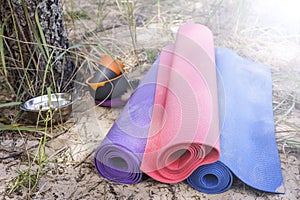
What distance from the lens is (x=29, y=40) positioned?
2395 mm

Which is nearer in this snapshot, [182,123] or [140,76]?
[182,123]

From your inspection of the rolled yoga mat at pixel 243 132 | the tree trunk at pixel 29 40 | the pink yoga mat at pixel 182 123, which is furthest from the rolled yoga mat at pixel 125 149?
Result: the tree trunk at pixel 29 40

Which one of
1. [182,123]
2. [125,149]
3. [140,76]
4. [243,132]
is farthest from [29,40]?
[243,132]

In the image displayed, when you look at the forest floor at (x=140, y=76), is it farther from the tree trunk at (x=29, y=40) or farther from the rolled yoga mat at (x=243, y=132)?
the tree trunk at (x=29, y=40)

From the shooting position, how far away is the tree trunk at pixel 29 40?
7.52 feet

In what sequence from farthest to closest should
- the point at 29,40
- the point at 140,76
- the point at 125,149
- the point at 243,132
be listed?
the point at 140,76, the point at 29,40, the point at 243,132, the point at 125,149

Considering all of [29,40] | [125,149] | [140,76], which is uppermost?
[29,40]

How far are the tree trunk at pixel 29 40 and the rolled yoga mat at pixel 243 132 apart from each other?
1063 mm

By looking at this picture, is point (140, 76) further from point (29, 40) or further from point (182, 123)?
point (182, 123)

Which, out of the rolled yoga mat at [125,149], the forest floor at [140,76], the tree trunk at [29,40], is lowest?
the forest floor at [140,76]

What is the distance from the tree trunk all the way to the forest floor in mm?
207

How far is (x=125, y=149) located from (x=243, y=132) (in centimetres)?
74

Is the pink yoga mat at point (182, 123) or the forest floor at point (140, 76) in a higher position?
the pink yoga mat at point (182, 123)

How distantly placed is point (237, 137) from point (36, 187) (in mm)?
1097
